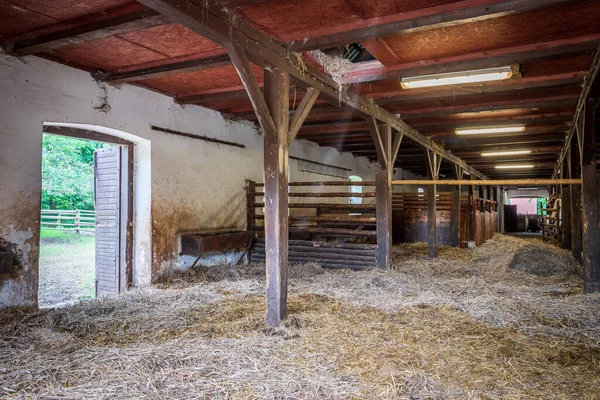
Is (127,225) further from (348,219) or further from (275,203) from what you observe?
(348,219)

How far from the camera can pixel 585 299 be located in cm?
456

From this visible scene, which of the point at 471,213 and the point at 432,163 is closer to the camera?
the point at 432,163

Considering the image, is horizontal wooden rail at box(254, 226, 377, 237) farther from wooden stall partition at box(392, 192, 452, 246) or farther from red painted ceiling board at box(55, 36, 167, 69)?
red painted ceiling board at box(55, 36, 167, 69)

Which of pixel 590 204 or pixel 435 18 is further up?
pixel 435 18

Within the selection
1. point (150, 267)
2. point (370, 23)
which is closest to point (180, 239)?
point (150, 267)

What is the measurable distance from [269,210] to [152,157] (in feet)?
9.57

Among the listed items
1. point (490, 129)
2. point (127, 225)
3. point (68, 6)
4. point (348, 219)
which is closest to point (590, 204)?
point (490, 129)

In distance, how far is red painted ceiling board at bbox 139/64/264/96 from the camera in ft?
17.0

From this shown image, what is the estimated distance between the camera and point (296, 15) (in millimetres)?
3439

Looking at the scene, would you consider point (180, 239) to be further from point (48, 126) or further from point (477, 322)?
point (477, 322)

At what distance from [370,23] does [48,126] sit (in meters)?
3.90

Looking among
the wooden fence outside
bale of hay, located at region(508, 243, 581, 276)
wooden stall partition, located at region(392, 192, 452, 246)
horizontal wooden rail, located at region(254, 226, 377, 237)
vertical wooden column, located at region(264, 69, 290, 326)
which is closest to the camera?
vertical wooden column, located at region(264, 69, 290, 326)

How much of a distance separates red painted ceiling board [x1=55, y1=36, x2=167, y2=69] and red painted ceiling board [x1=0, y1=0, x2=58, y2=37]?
0.50 m

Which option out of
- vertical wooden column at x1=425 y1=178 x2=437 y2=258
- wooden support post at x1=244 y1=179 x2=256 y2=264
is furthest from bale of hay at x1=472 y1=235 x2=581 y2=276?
wooden support post at x1=244 y1=179 x2=256 y2=264
